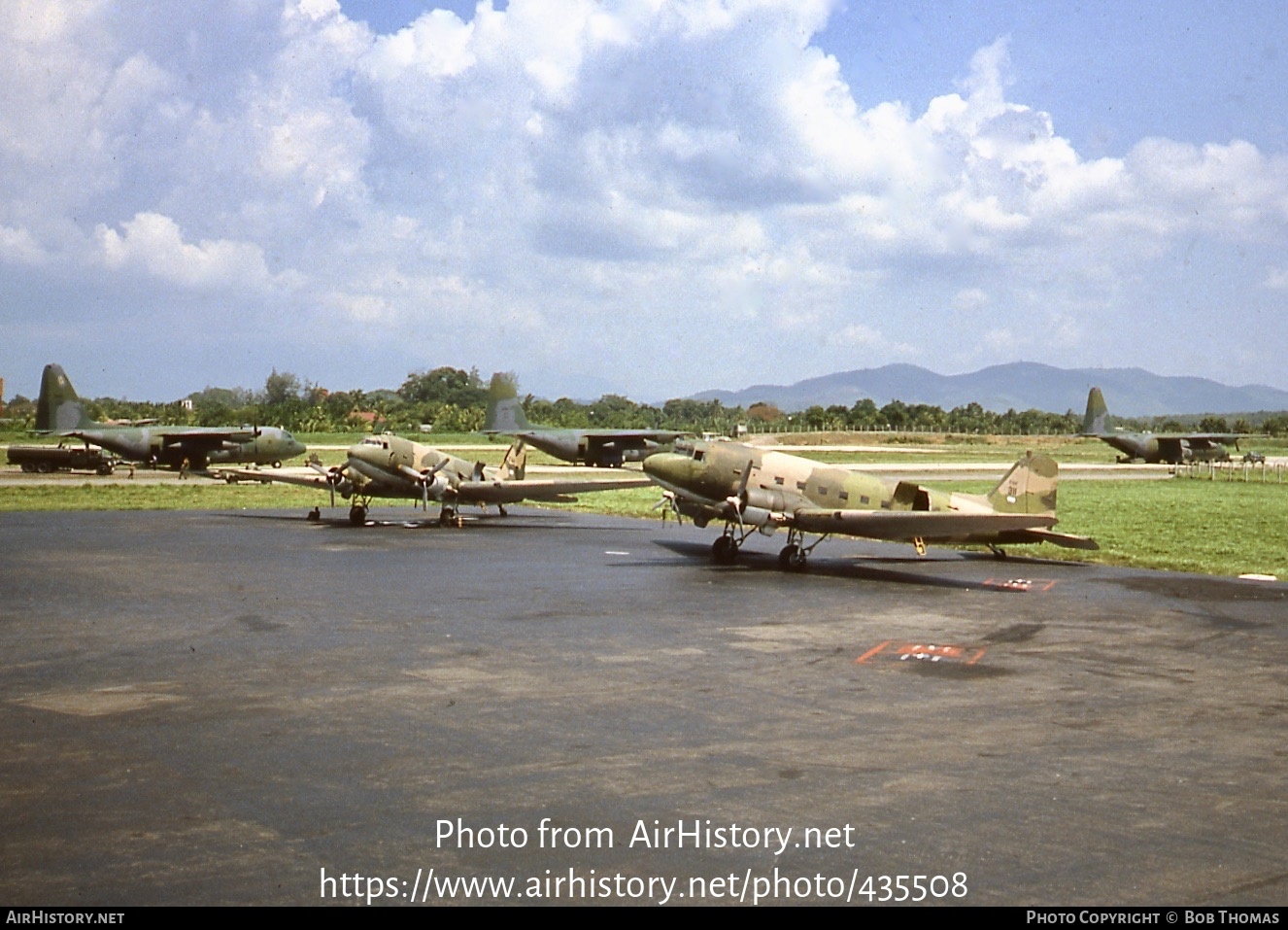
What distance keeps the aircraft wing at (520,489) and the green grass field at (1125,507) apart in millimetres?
5661

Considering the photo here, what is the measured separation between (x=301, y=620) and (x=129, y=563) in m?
11.7

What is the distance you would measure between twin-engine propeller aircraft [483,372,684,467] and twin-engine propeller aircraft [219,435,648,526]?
37.9 meters

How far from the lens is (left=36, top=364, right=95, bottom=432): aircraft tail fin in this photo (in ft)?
263

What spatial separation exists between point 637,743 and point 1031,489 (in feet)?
76.1

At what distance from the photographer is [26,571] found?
95.0ft

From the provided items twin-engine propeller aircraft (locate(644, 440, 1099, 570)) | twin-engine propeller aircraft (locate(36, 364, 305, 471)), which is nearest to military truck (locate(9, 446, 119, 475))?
twin-engine propeller aircraft (locate(36, 364, 305, 471))

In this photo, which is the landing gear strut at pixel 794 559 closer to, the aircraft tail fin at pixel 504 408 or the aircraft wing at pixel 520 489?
the aircraft wing at pixel 520 489

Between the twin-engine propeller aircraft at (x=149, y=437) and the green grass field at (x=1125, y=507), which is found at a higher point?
the twin-engine propeller aircraft at (x=149, y=437)

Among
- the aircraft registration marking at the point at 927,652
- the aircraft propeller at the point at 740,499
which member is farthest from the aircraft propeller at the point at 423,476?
the aircraft registration marking at the point at 927,652

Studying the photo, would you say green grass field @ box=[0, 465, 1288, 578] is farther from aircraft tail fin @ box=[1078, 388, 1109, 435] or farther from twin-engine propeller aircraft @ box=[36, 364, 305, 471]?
aircraft tail fin @ box=[1078, 388, 1109, 435]

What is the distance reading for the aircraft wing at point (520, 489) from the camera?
151 ft
